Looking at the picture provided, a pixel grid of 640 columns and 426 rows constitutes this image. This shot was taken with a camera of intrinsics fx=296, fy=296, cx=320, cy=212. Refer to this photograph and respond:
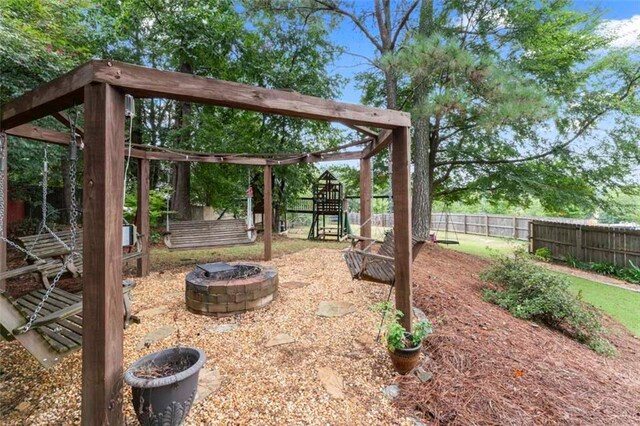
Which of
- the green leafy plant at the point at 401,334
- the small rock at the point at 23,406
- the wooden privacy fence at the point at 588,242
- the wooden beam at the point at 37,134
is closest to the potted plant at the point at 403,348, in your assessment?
the green leafy plant at the point at 401,334

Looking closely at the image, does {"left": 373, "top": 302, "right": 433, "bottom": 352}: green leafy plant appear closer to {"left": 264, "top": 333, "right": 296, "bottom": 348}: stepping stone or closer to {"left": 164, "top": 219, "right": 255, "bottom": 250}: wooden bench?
{"left": 264, "top": 333, "right": 296, "bottom": 348}: stepping stone

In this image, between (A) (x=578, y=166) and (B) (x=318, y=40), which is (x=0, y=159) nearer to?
(B) (x=318, y=40)

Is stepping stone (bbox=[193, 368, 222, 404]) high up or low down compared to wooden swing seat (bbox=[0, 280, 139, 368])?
down

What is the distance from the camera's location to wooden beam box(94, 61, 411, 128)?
1431 millimetres

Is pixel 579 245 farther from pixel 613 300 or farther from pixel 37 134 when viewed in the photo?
pixel 37 134

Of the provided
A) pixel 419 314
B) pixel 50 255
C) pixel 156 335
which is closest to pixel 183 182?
pixel 50 255

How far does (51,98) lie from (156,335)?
1.99 meters

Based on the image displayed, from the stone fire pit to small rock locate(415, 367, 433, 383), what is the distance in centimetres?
179

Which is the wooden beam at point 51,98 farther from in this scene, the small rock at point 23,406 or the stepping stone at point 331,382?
the stepping stone at point 331,382

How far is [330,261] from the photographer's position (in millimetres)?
5672

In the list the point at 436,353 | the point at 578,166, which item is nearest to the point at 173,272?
the point at 436,353

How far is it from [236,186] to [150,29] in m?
5.29

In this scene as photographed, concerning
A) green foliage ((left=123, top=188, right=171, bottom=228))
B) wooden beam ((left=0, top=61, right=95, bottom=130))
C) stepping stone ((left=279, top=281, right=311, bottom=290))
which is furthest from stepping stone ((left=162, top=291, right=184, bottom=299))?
green foliage ((left=123, top=188, right=171, bottom=228))

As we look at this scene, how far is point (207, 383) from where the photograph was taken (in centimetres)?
194
